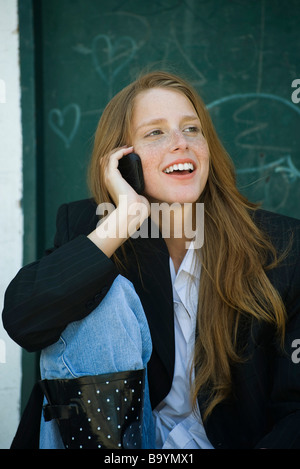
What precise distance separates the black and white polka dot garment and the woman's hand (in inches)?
19.5

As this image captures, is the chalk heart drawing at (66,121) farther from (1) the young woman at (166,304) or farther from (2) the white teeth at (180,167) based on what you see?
(2) the white teeth at (180,167)

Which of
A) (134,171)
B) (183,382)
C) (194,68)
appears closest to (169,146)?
(134,171)

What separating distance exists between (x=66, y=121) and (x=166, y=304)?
155cm

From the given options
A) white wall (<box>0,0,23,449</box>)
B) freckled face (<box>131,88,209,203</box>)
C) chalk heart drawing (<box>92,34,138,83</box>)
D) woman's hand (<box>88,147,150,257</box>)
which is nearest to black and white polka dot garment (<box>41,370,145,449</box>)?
woman's hand (<box>88,147,150,257</box>)

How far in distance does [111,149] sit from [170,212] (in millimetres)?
405

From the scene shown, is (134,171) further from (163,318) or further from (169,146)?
(163,318)

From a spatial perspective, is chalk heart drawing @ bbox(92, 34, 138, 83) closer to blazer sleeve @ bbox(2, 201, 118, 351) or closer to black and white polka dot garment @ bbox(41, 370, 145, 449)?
blazer sleeve @ bbox(2, 201, 118, 351)

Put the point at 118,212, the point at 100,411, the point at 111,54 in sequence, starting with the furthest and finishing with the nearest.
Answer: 1. the point at 111,54
2. the point at 118,212
3. the point at 100,411

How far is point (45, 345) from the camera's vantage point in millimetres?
1716

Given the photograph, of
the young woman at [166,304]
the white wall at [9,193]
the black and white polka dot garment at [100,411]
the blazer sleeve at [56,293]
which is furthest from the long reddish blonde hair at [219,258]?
the white wall at [9,193]

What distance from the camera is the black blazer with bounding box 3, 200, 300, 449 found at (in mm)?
1703

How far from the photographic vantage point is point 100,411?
1577mm
